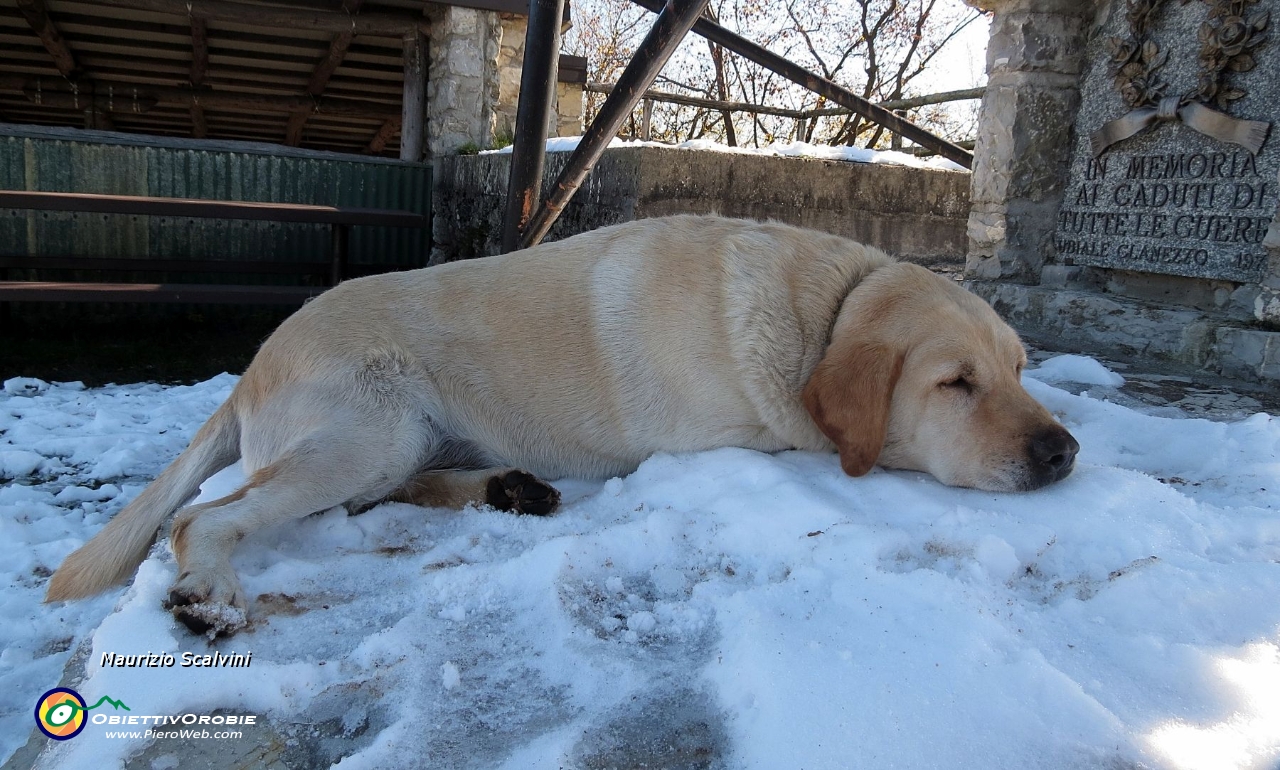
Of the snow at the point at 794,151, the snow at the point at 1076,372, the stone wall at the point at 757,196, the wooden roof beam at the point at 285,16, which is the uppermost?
the wooden roof beam at the point at 285,16

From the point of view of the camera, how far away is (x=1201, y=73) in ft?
14.7

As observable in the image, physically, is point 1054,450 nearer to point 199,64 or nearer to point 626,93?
point 626,93

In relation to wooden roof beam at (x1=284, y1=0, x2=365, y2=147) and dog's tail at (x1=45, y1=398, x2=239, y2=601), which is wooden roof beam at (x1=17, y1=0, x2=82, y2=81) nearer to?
wooden roof beam at (x1=284, y1=0, x2=365, y2=147)

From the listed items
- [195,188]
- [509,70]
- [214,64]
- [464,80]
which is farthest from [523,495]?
[214,64]

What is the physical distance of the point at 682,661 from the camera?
174 cm

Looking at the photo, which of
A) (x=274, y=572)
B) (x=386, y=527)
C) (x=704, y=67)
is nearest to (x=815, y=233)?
(x=386, y=527)

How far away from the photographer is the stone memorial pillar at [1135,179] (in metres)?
4.20

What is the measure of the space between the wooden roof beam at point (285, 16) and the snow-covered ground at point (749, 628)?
27.9 ft

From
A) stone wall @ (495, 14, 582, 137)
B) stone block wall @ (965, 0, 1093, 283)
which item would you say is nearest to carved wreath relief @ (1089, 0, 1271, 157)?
stone block wall @ (965, 0, 1093, 283)

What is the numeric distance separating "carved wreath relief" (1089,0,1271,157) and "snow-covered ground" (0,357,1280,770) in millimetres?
2327

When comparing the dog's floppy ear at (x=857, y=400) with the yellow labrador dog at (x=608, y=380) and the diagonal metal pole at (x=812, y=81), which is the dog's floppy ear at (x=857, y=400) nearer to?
the yellow labrador dog at (x=608, y=380)

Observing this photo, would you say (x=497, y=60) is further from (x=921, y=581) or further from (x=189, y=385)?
(x=921, y=581)

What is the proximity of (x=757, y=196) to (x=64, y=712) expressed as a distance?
5.65 meters

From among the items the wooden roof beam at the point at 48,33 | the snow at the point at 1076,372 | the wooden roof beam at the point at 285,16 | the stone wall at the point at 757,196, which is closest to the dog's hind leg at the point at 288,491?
the snow at the point at 1076,372
